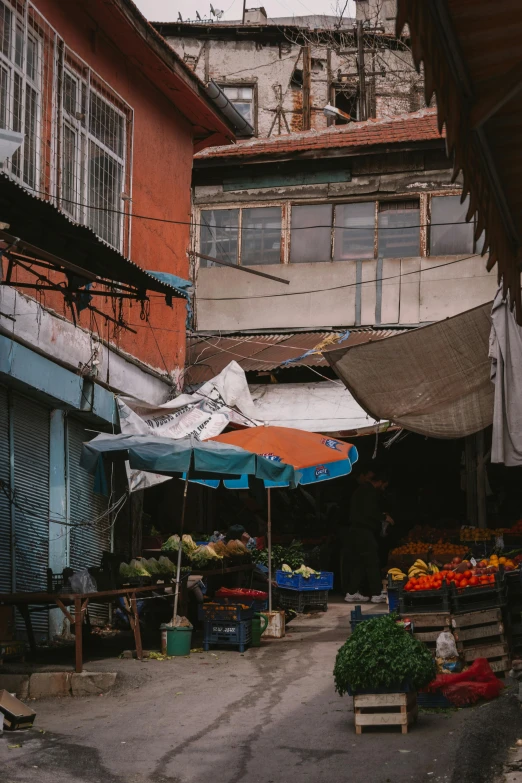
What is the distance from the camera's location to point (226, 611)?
12.0 metres

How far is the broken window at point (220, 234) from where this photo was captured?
2095 centimetres

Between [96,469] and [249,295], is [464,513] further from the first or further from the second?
[96,469]

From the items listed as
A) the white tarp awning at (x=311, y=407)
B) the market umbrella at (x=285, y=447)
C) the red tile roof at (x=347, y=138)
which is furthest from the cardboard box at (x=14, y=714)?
the red tile roof at (x=347, y=138)

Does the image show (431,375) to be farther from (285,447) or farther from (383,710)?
(383,710)

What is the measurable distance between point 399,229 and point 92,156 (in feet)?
25.7

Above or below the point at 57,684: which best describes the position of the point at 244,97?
above

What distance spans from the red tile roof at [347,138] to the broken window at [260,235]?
117 centimetres

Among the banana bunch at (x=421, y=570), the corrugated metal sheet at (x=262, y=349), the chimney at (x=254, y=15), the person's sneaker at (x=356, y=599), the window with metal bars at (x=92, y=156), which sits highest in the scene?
the chimney at (x=254, y=15)

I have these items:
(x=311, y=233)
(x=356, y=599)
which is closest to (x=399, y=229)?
(x=311, y=233)

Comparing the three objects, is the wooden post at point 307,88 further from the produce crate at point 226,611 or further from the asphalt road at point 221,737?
the asphalt road at point 221,737

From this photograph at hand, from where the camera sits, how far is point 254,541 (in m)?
16.7

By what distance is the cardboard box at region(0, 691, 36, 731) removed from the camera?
7797 millimetres

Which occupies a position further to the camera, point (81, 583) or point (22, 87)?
point (22, 87)

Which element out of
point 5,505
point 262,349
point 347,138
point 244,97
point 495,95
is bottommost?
point 5,505
